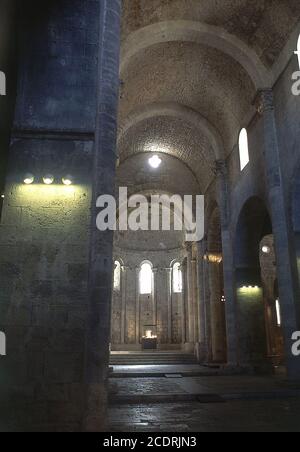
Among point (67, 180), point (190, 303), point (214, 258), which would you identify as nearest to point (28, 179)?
point (67, 180)

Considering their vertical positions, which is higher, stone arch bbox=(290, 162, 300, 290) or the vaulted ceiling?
the vaulted ceiling

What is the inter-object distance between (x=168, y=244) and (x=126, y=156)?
13492 millimetres

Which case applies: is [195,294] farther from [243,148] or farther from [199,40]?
[199,40]

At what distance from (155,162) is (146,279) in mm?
13902

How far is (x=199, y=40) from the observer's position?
14500 mm

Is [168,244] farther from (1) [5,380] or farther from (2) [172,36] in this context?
(1) [5,380]

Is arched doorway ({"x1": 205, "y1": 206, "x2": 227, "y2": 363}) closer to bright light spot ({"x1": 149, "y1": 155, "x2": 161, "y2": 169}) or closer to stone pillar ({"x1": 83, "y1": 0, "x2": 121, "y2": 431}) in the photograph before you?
bright light spot ({"x1": 149, "y1": 155, "x2": 161, "y2": 169})

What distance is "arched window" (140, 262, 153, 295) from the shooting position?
113 ft

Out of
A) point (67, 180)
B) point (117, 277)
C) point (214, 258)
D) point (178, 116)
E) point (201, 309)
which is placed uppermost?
point (178, 116)

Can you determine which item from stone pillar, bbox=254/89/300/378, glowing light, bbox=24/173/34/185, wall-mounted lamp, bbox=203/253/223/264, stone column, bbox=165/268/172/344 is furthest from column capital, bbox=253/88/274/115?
stone column, bbox=165/268/172/344

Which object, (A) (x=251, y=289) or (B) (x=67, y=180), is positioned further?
(A) (x=251, y=289)

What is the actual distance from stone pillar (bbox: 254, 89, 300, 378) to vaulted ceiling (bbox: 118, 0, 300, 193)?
1.21 meters
